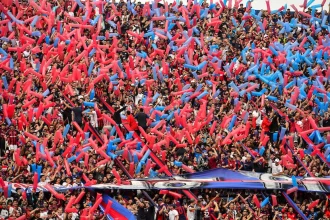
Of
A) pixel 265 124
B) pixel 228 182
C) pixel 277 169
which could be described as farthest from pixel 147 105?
pixel 277 169

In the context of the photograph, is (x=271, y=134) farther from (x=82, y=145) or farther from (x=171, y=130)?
(x=82, y=145)

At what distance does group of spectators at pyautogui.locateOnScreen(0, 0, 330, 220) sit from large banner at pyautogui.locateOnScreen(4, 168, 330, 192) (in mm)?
208

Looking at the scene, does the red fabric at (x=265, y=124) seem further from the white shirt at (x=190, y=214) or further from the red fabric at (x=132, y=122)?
the white shirt at (x=190, y=214)

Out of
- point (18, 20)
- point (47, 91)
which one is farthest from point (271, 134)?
point (18, 20)

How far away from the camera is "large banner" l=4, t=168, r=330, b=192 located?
2403 centimetres

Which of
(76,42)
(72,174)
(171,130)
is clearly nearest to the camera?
(72,174)

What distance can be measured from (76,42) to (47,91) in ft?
9.36

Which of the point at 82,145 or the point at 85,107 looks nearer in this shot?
the point at 82,145

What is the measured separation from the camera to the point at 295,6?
106ft

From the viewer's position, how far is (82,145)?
2464 centimetres

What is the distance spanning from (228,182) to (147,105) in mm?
3590

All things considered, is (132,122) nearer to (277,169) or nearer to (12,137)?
(12,137)

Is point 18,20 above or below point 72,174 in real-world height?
above

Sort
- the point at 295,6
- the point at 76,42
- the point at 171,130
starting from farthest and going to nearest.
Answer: the point at 295,6, the point at 76,42, the point at 171,130
